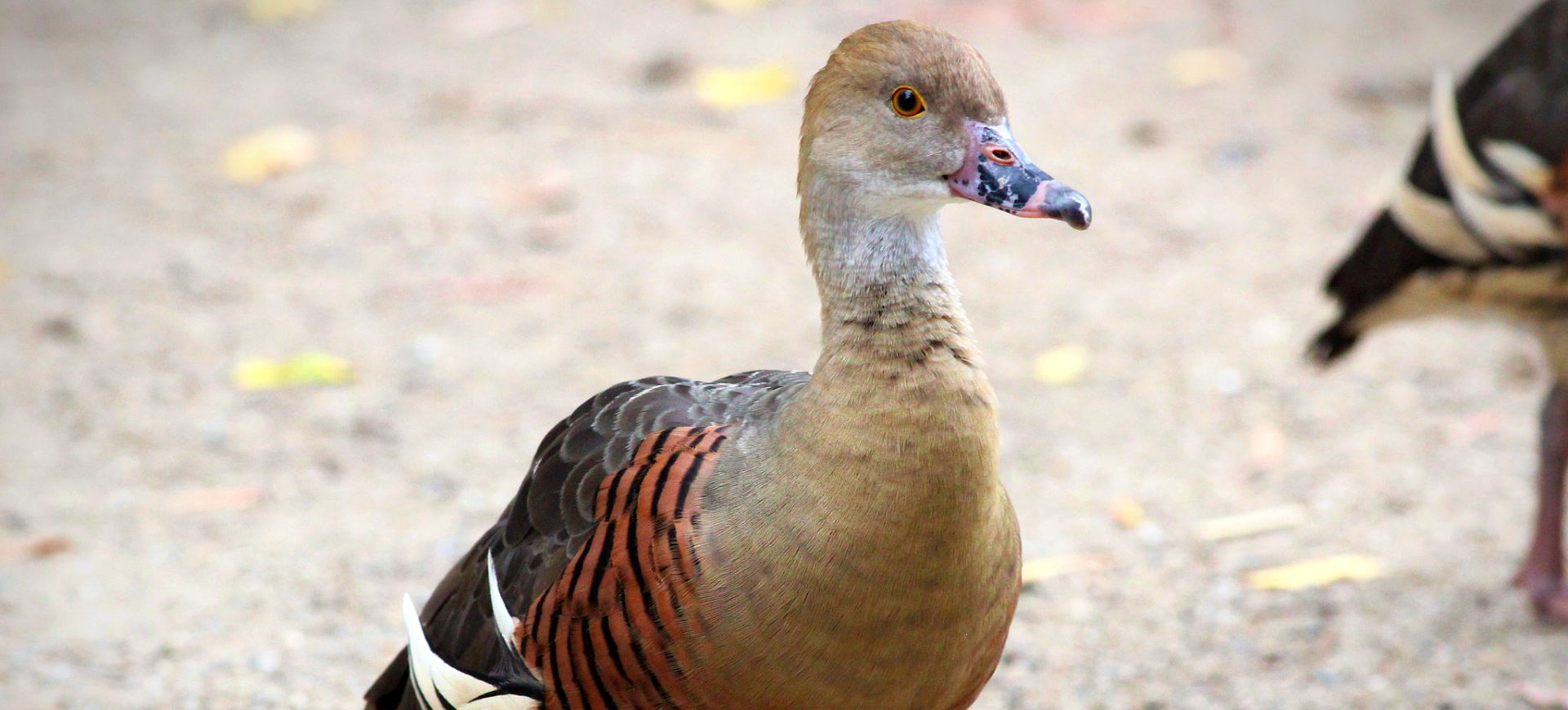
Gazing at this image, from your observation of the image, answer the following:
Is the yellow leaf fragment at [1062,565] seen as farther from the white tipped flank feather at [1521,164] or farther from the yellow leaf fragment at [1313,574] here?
the white tipped flank feather at [1521,164]

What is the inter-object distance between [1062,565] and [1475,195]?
149 centimetres

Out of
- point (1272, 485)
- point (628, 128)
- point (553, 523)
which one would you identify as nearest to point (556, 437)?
point (553, 523)

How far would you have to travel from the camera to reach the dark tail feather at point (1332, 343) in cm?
467

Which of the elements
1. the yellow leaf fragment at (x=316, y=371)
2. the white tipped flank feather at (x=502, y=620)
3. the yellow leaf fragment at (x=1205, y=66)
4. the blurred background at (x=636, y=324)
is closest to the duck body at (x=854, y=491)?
the white tipped flank feather at (x=502, y=620)

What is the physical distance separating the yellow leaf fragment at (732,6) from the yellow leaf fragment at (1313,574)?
4533 millimetres

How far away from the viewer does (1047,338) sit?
5645mm

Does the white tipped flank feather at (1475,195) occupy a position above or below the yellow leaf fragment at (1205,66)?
below

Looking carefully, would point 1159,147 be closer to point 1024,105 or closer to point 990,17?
point 1024,105

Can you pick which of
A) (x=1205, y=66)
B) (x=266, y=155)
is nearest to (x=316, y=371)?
(x=266, y=155)

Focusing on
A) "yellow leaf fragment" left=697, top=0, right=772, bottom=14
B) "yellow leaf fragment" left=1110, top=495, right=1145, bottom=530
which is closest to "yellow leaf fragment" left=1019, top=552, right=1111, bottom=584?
"yellow leaf fragment" left=1110, top=495, right=1145, bottom=530

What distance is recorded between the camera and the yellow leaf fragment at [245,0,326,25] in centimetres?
806

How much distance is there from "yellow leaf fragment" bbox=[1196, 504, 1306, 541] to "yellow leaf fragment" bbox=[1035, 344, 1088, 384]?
88cm

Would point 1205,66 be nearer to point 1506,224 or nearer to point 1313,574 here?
point 1506,224

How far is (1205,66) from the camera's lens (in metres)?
7.33
